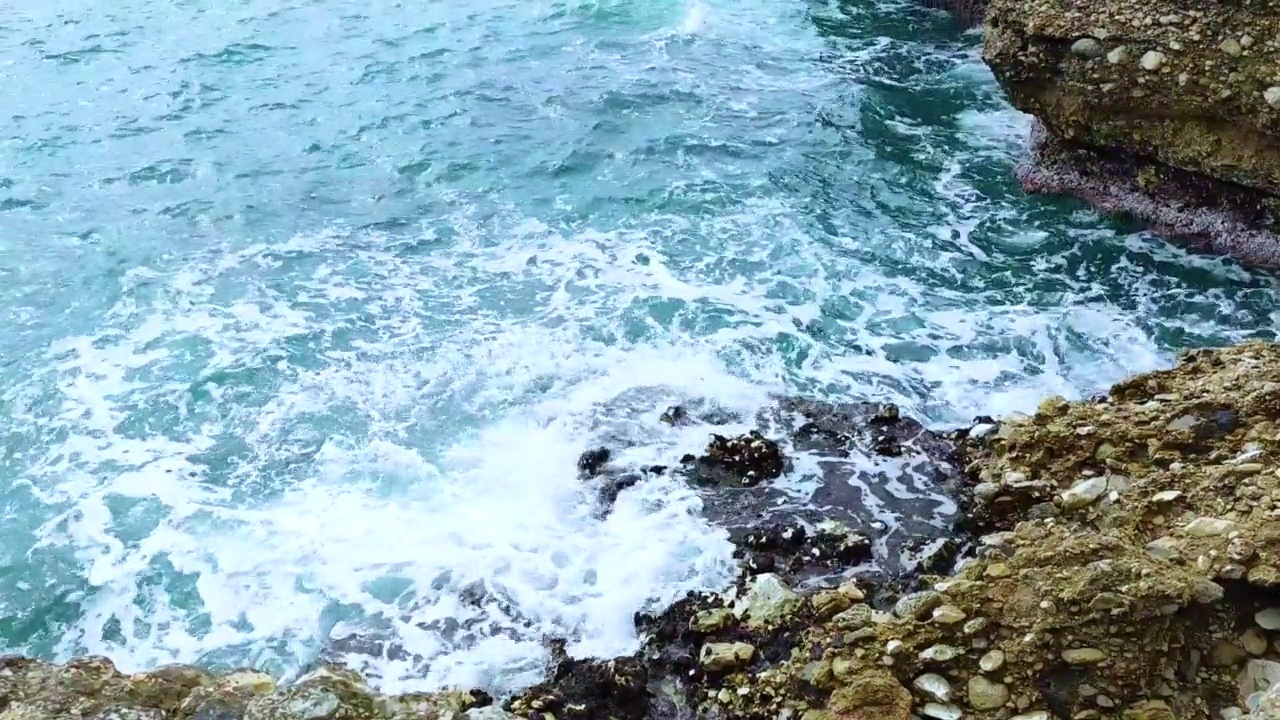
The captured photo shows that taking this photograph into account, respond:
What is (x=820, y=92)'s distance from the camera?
19750mm

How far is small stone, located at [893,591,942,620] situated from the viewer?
6750 millimetres

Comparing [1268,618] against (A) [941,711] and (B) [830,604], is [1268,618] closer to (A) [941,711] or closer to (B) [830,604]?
(A) [941,711]

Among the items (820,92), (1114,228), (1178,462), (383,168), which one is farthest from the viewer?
(820,92)

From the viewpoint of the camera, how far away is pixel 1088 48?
551 inches

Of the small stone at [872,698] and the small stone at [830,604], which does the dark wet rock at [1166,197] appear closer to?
the small stone at [830,604]

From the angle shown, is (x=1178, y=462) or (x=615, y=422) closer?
(x=1178, y=462)

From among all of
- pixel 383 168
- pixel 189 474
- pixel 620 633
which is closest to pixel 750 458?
pixel 620 633

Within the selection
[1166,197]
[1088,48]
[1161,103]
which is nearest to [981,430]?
[1161,103]

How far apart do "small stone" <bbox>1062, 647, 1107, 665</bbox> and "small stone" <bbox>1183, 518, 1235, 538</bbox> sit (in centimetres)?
129

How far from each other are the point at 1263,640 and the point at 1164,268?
8916 millimetres

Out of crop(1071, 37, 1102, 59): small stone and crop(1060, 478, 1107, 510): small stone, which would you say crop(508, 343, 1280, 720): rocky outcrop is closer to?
crop(1060, 478, 1107, 510): small stone

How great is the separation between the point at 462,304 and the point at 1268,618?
1013 cm

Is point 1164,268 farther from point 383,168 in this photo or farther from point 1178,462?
point 383,168

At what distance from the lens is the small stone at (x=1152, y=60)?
13359mm
